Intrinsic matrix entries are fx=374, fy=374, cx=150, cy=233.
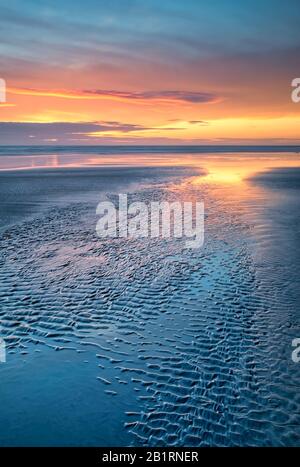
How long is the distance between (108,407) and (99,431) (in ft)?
1.47

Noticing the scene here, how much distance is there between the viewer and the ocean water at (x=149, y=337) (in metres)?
5.12

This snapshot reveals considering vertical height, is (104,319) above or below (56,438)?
above

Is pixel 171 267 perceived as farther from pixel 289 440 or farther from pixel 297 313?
pixel 289 440

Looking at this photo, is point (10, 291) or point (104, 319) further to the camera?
point (10, 291)

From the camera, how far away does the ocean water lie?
16.8ft

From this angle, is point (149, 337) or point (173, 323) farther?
point (173, 323)

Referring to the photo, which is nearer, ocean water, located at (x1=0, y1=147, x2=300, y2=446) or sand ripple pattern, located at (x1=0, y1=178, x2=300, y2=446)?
ocean water, located at (x1=0, y1=147, x2=300, y2=446)

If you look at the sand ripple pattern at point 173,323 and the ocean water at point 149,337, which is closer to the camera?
the ocean water at point 149,337

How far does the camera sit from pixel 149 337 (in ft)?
23.7

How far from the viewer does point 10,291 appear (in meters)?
9.09
